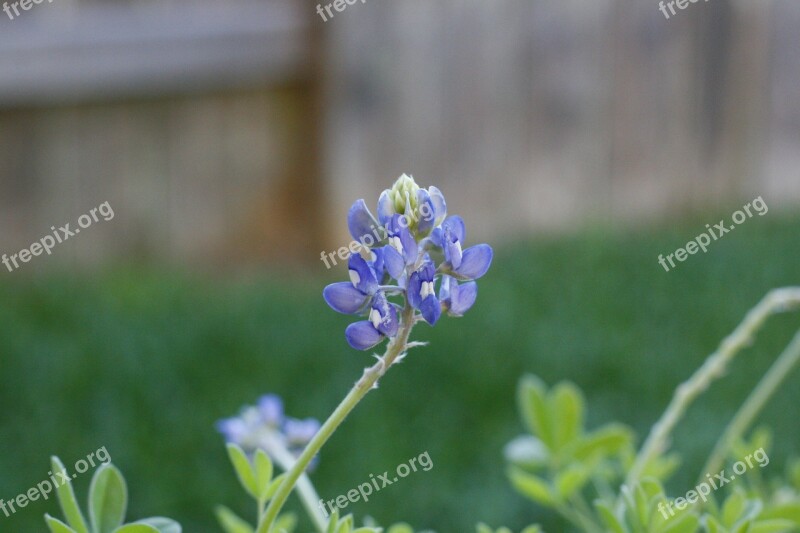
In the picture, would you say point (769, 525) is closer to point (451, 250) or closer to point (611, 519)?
point (611, 519)

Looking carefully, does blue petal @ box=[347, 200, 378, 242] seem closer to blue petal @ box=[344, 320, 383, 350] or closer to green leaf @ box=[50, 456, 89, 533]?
blue petal @ box=[344, 320, 383, 350]

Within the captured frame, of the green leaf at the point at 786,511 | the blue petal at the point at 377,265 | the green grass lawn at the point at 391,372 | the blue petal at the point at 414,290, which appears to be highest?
the green grass lawn at the point at 391,372

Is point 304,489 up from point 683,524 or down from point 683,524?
up

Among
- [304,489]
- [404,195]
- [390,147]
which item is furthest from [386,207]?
[390,147]

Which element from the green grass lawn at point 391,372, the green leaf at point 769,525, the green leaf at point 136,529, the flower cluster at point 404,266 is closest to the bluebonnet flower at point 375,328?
the flower cluster at point 404,266

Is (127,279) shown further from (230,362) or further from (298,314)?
(230,362)

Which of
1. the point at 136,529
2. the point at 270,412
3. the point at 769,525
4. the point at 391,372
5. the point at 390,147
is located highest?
the point at 390,147

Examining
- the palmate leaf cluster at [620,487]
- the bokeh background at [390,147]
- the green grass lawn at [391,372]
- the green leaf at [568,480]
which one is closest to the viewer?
the palmate leaf cluster at [620,487]

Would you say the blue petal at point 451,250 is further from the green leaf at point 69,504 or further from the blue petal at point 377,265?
the green leaf at point 69,504
